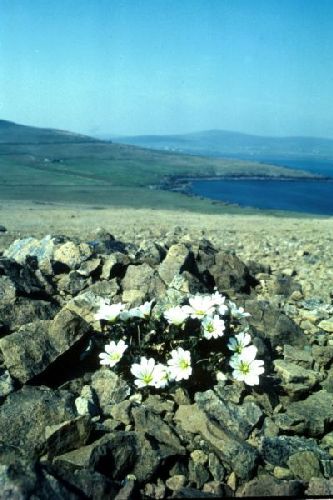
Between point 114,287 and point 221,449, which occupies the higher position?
point 114,287

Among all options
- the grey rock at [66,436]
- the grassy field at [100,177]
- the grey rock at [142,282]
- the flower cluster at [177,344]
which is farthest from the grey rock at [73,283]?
the grassy field at [100,177]

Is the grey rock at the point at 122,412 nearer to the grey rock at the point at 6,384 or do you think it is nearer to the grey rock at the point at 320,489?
the grey rock at the point at 6,384

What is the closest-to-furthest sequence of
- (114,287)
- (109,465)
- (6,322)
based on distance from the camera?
(109,465) < (6,322) < (114,287)

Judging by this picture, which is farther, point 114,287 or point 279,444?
point 114,287

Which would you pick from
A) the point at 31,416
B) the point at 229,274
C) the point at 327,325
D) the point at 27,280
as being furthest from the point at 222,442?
the point at 229,274

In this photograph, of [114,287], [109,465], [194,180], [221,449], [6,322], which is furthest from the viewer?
[194,180]

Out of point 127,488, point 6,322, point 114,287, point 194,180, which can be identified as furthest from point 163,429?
point 194,180

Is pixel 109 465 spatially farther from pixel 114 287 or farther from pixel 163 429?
pixel 114 287
